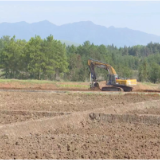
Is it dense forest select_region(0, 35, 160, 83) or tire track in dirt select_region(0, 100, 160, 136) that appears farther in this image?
dense forest select_region(0, 35, 160, 83)

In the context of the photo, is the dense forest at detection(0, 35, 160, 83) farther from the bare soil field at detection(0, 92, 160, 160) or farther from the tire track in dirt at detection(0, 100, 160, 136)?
the tire track in dirt at detection(0, 100, 160, 136)

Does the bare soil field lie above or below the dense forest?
below

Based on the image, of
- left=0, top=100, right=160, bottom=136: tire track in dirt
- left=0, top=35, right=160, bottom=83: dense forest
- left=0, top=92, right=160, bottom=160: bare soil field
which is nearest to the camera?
left=0, top=92, right=160, bottom=160: bare soil field

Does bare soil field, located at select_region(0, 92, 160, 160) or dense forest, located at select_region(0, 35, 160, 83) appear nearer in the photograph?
bare soil field, located at select_region(0, 92, 160, 160)

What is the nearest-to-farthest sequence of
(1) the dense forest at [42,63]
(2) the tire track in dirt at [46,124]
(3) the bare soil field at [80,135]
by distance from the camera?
(3) the bare soil field at [80,135] < (2) the tire track in dirt at [46,124] < (1) the dense forest at [42,63]

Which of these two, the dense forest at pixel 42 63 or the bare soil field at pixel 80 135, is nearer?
the bare soil field at pixel 80 135

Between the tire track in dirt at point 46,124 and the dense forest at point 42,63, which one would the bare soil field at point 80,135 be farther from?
the dense forest at point 42,63

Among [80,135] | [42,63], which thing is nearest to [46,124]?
[80,135]

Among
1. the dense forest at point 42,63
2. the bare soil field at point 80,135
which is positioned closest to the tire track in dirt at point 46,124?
the bare soil field at point 80,135

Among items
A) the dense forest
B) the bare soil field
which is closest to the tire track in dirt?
the bare soil field

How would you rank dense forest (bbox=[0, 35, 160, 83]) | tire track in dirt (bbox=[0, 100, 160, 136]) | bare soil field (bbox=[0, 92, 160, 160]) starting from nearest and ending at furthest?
bare soil field (bbox=[0, 92, 160, 160]) → tire track in dirt (bbox=[0, 100, 160, 136]) → dense forest (bbox=[0, 35, 160, 83])

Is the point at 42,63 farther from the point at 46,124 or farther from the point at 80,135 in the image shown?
the point at 80,135

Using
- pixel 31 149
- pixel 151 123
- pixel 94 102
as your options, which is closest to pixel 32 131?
pixel 31 149

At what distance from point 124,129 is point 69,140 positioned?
3.02m
